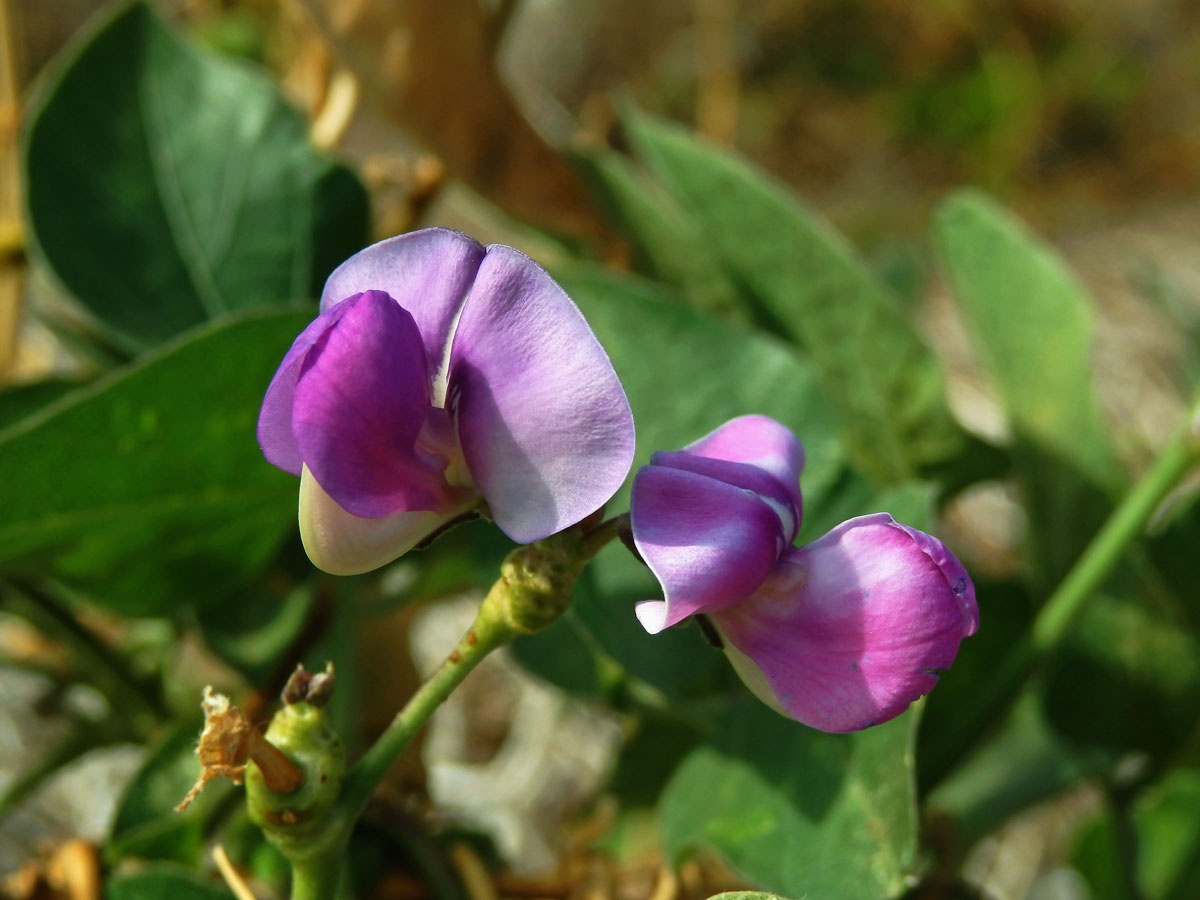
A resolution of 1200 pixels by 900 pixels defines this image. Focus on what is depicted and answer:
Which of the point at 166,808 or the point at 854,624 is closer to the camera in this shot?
the point at 854,624

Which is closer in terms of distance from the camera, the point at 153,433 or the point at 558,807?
the point at 153,433

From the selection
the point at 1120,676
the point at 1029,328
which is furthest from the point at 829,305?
the point at 1120,676

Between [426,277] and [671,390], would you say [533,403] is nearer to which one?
[426,277]

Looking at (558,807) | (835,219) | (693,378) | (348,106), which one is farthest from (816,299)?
(835,219)

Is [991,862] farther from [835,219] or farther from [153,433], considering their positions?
[835,219]

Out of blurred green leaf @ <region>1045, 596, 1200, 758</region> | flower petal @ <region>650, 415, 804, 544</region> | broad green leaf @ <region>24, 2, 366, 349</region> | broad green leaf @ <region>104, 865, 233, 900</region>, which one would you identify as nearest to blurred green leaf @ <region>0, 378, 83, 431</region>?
broad green leaf @ <region>24, 2, 366, 349</region>

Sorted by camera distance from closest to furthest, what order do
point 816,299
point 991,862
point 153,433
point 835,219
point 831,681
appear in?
point 831,681
point 153,433
point 816,299
point 991,862
point 835,219

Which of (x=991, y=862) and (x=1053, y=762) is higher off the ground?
(x=1053, y=762)

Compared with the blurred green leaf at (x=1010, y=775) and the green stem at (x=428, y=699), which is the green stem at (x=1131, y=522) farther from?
the green stem at (x=428, y=699)
